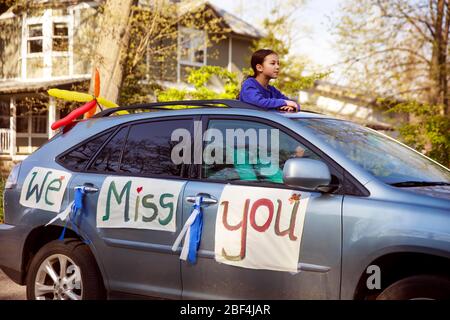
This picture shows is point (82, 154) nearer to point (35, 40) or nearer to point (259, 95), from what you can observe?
point (259, 95)

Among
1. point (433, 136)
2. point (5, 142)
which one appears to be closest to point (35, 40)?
point (5, 142)

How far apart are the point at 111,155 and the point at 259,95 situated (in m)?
1.22

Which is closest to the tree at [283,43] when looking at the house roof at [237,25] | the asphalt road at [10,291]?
the house roof at [237,25]

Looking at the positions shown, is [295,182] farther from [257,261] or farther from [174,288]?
[174,288]

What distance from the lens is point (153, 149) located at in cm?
462

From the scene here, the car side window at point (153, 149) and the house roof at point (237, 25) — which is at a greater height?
the house roof at point (237, 25)

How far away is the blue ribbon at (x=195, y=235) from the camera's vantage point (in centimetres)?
408

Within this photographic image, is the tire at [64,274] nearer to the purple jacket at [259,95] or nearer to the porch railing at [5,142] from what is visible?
the purple jacket at [259,95]

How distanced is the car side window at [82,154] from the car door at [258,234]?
1003 mm

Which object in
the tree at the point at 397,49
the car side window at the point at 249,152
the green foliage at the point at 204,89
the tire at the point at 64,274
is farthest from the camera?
the tree at the point at 397,49

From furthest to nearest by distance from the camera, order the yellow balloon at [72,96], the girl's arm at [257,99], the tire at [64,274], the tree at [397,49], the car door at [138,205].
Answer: the tree at [397,49]
the yellow balloon at [72,96]
the tire at [64,274]
the girl's arm at [257,99]
the car door at [138,205]

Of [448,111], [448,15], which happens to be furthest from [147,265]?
[448,15]

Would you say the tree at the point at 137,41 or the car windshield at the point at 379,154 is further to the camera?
the tree at the point at 137,41

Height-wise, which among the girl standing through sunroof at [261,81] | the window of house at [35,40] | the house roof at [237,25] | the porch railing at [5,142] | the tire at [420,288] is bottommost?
the porch railing at [5,142]
